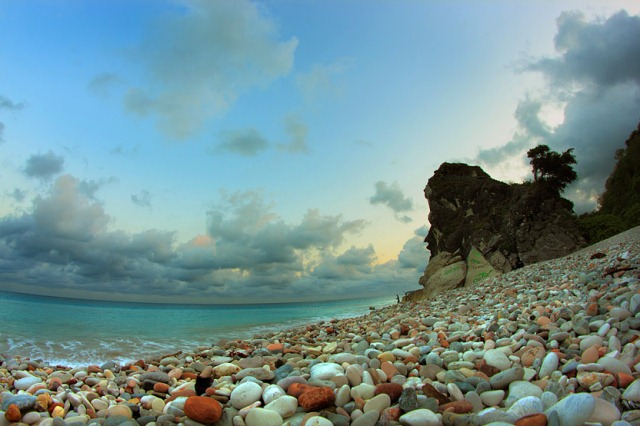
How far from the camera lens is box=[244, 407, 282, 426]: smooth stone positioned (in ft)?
9.63

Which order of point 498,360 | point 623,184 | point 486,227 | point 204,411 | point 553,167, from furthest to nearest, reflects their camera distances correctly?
point 623,184 < point 553,167 < point 486,227 < point 498,360 < point 204,411

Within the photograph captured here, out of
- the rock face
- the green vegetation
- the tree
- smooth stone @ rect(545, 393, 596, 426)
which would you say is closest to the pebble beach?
smooth stone @ rect(545, 393, 596, 426)

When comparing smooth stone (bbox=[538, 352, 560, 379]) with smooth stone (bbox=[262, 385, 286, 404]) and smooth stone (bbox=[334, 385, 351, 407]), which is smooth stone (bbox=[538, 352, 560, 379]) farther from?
smooth stone (bbox=[262, 385, 286, 404])

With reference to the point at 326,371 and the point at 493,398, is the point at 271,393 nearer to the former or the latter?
the point at 326,371

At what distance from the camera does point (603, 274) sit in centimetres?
745

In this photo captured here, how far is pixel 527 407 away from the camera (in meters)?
2.80

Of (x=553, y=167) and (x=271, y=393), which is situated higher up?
(x=553, y=167)

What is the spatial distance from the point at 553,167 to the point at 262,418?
30.5m

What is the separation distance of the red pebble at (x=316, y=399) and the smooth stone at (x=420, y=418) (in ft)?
2.15

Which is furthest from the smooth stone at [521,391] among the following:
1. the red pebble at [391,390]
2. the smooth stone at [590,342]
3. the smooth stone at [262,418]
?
the smooth stone at [262,418]

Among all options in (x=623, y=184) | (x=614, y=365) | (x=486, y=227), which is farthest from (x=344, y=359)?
(x=623, y=184)

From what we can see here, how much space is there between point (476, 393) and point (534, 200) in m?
19.2

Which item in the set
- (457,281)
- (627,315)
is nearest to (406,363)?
(627,315)

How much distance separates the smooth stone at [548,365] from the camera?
358 centimetres
